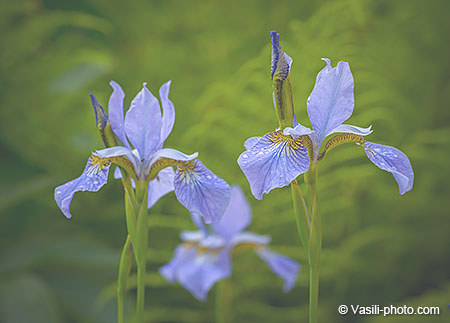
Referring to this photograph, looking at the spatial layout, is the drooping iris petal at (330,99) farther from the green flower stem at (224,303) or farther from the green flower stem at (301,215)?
the green flower stem at (224,303)

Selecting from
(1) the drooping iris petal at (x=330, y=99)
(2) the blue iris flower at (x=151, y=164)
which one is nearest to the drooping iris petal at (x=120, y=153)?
(2) the blue iris flower at (x=151, y=164)

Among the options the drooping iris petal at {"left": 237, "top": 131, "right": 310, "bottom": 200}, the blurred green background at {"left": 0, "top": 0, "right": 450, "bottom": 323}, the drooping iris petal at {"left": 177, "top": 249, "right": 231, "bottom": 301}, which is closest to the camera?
the drooping iris petal at {"left": 237, "top": 131, "right": 310, "bottom": 200}

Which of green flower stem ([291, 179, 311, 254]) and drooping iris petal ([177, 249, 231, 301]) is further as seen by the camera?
drooping iris petal ([177, 249, 231, 301])

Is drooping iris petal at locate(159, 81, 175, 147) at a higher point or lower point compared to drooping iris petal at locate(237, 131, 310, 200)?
higher

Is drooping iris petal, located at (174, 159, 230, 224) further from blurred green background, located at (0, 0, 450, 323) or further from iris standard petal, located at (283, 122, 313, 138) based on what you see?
blurred green background, located at (0, 0, 450, 323)

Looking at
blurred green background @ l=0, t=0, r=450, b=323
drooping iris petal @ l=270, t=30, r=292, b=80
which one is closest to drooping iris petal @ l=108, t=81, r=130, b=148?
drooping iris petal @ l=270, t=30, r=292, b=80

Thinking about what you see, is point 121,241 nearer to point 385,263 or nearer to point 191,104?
point 191,104
